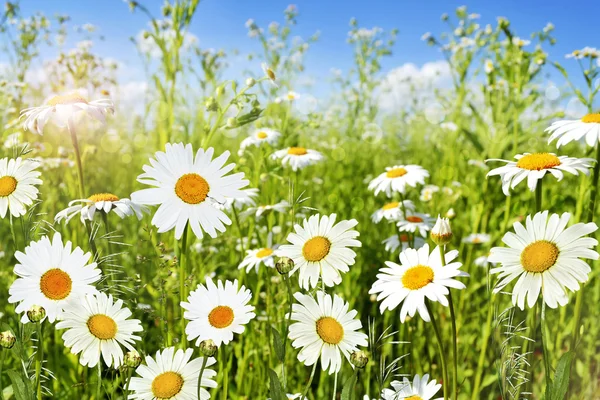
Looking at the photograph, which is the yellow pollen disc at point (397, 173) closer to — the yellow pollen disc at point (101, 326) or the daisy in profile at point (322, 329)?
the daisy in profile at point (322, 329)

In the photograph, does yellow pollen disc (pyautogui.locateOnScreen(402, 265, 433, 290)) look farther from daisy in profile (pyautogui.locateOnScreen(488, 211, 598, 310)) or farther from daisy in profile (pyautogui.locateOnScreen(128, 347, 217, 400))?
daisy in profile (pyautogui.locateOnScreen(128, 347, 217, 400))

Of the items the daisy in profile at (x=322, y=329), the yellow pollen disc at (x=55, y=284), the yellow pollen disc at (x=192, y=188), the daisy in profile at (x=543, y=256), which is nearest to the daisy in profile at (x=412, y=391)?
the daisy in profile at (x=322, y=329)

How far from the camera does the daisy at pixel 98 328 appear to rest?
2.83 ft

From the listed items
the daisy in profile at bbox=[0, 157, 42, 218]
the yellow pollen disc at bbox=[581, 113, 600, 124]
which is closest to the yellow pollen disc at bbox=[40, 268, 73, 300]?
the daisy in profile at bbox=[0, 157, 42, 218]

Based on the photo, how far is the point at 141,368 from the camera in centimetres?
91

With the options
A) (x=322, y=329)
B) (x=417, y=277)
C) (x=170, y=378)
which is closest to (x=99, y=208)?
(x=170, y=378)

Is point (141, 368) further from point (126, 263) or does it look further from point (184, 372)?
point (126, 263)

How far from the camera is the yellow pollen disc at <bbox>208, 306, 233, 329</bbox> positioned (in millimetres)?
913

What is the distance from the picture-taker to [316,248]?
97 cm

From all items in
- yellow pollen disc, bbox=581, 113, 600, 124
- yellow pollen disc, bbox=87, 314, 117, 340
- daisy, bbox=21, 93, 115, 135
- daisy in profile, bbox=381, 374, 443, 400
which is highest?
yellow pollen disc, bbox=581, 113, 600, 124

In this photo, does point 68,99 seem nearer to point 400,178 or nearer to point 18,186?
point 18,186

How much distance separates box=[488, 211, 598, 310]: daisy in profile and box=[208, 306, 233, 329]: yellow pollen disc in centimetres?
47

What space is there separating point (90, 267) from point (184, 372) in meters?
0.25

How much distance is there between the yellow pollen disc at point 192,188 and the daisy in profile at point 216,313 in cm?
16
